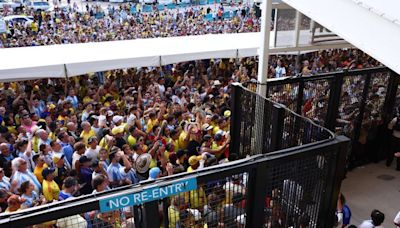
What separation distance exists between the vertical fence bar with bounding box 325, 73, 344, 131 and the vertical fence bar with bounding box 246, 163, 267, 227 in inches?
152

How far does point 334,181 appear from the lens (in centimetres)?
398

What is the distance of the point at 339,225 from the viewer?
16.0ft

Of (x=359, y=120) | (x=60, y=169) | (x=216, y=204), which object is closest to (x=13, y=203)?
(x=60, y=169)

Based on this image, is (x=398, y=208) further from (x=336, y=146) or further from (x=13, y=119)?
(x=13, y=119)

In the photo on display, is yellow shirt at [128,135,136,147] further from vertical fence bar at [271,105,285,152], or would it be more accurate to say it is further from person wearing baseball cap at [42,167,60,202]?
vertical fence bar at [271,105,285,152]

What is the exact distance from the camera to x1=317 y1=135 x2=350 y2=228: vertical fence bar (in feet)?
12.8

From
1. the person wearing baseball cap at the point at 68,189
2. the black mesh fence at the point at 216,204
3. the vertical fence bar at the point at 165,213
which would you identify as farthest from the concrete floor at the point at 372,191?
the person wearing baseball cap at the point at 68,189

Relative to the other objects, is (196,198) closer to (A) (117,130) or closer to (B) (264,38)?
(B) (264,38)

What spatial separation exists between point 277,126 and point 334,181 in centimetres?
130

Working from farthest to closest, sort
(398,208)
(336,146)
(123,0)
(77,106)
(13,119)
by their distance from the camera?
1. (123,0)
2. (77,106)
3. (13,119)
4. (398,208)
5. (336,146)

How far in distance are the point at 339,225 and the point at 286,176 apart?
1.81 meters

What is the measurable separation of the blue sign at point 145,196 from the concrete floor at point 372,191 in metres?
4.37

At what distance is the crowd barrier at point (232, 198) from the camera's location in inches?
105

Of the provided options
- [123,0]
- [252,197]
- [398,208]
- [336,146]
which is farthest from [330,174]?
[123,0]
